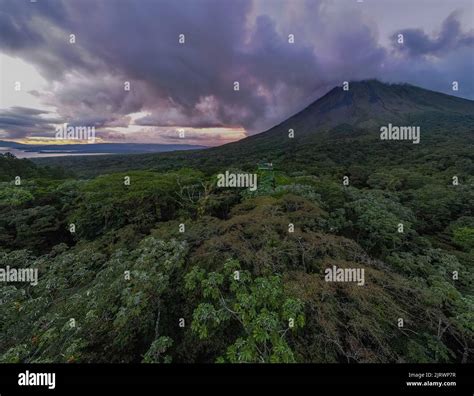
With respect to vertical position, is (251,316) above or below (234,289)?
below

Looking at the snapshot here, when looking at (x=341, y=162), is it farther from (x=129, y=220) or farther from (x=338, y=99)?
(x=338, y=99)

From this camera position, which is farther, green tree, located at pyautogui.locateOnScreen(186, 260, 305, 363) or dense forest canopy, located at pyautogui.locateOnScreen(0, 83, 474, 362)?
dense forest canopy, located at pyautogui.locateOnScreen(0, 83, 474, 362)

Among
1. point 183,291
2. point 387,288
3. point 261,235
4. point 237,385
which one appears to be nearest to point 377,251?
point 387,288

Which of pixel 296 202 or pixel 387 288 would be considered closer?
pixel 387 288

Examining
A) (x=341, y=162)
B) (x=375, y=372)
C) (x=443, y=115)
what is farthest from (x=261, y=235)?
(x=443, y=115)

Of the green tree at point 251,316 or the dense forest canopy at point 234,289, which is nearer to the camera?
the green tree at point 251,316

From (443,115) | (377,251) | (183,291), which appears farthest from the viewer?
(443,115)

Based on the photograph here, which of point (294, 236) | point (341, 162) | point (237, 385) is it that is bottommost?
point (237, 385)

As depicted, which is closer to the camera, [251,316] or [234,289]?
[251,316]

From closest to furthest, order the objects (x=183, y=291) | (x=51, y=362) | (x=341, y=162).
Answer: (x=51, y=362) → (x=183, y=291) → (x=341, y=162)

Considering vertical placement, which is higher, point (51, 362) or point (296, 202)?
point (296, 202)
